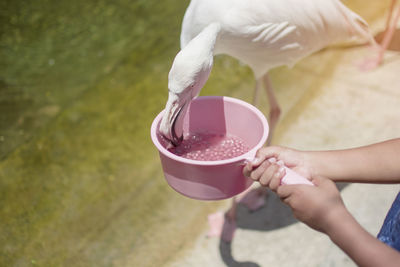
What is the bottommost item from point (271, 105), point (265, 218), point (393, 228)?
point (265, 218)

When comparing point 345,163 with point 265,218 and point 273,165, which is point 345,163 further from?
point 265,218

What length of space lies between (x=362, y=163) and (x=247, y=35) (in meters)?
0.55

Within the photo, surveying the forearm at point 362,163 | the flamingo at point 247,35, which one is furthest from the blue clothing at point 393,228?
the flamingo at point 247,35

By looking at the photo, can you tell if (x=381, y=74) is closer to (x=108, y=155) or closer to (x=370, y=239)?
(x=108, y=155)

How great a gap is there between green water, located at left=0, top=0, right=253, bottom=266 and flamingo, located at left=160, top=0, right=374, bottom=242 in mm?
347

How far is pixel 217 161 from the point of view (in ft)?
2.89

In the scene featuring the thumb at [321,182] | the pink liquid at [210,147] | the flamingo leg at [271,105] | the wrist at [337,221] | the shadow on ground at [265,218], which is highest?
the thumb at [321,182]

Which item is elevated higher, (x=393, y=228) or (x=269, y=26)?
(x=269, y=26)

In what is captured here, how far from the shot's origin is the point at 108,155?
74.8 inches

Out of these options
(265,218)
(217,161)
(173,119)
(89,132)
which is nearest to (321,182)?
(217,161)

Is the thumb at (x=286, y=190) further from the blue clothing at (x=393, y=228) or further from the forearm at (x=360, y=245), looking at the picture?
the blue clothing at (x=393, y=228)

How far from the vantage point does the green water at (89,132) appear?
1.60 m

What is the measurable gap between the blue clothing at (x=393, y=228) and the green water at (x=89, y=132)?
2.63 feet

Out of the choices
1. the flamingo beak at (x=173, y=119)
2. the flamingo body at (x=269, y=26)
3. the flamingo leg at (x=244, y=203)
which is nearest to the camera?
the flamingo beak at (x=173, y=119)
